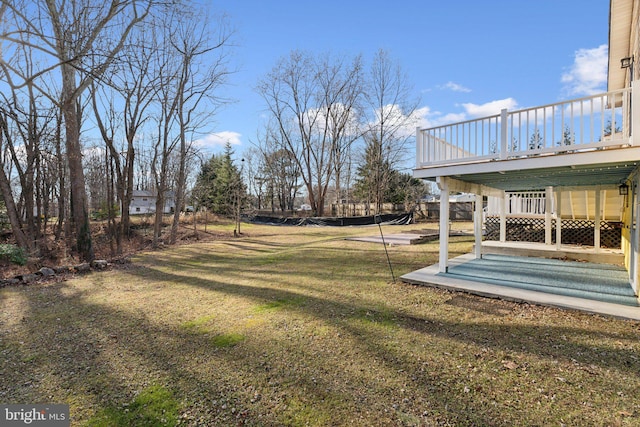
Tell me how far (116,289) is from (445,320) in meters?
5.45

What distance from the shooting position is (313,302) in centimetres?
438

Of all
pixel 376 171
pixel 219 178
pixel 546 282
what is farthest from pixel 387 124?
pixel 546 282

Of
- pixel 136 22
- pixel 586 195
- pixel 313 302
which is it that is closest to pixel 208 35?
pixel 136 22

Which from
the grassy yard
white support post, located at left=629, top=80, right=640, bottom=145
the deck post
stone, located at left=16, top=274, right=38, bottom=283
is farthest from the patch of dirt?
white support post, located at left=629, top=80, right=640, bottom=145

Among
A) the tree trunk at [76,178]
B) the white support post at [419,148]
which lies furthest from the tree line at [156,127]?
the white support post at [419,148]

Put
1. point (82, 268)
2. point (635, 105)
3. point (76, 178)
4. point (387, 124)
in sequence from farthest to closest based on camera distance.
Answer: point (387, 124) < point (76, 178) < point (82, 268) < point (635, 105)

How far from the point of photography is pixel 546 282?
5020 mm

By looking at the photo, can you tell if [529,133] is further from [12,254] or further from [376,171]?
[376,171]

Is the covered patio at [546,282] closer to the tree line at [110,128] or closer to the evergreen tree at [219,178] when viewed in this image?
the tree line at [110,128]

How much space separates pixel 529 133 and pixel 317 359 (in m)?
4.50

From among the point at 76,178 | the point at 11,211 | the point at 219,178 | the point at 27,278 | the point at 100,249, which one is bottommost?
the point at 100,249

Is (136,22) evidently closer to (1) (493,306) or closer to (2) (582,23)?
(1) (493,306)

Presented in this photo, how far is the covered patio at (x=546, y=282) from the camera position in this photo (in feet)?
12.9

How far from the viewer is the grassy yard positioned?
2.02 m
